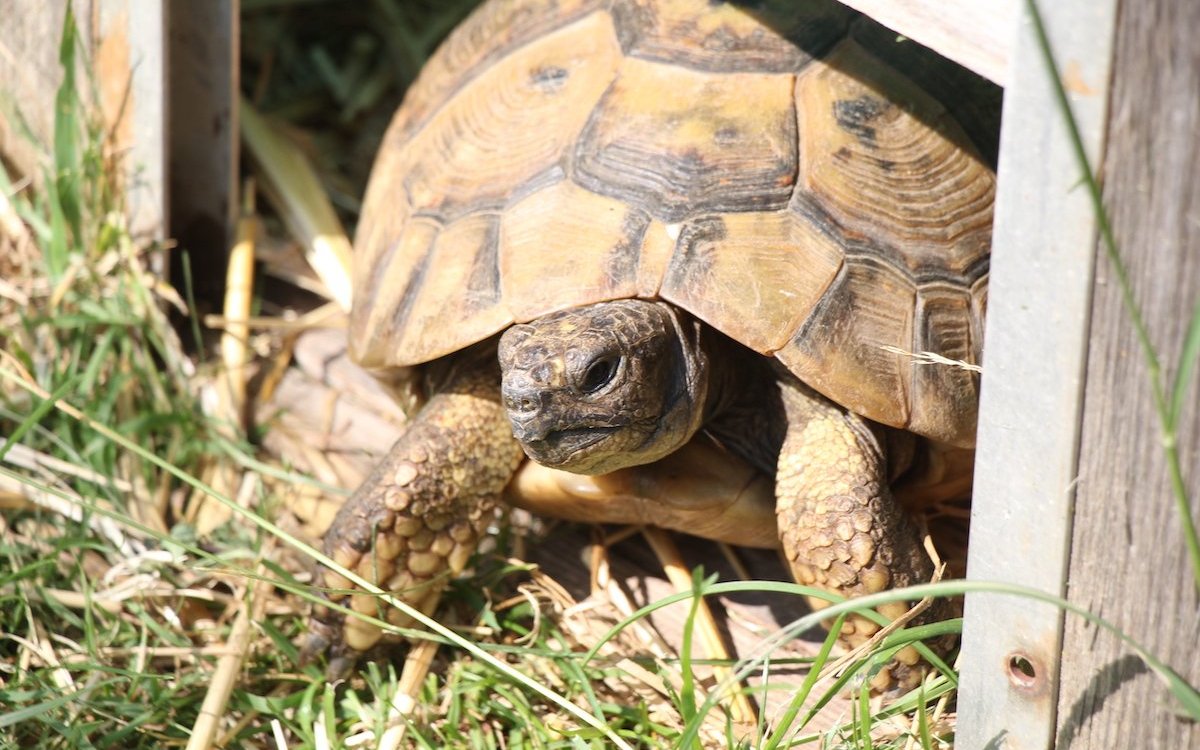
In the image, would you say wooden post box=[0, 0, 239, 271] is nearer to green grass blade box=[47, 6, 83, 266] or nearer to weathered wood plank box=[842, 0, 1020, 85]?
green grass blade box=[47, 6, 83, 266]

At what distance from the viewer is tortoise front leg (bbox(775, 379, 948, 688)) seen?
7.66ft

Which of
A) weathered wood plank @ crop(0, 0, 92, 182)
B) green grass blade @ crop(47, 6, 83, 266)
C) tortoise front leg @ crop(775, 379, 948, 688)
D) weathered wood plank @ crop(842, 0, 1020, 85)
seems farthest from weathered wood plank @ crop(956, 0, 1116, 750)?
weathered wood plank @ crop(0, 0, 92, 182)

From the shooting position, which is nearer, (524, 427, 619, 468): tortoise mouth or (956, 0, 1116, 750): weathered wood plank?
(956, 0, 1116, 750): weathered wood plank

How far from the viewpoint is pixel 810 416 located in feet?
8.33

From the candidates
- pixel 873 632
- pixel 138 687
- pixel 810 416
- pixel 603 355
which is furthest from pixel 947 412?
pixel 138 687

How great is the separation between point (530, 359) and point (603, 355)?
135 mm

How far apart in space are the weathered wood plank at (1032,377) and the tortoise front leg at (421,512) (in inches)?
45.0

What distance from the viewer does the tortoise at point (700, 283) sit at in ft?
7.78

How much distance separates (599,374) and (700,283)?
272mm

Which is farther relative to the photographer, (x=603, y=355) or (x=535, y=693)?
(x=535, y=693)

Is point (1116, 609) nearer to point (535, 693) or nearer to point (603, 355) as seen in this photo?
point (603, 355)

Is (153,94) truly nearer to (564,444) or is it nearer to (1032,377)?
(564,444)

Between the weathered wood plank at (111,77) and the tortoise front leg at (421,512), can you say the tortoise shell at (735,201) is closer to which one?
the tortoise front leg at (421,512)

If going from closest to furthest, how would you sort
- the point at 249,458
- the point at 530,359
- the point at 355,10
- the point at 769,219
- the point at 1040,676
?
the point at 1040,676 < the point at 530,359 < the point at 769,219 < the point at 249,458 < the point at 355,10
